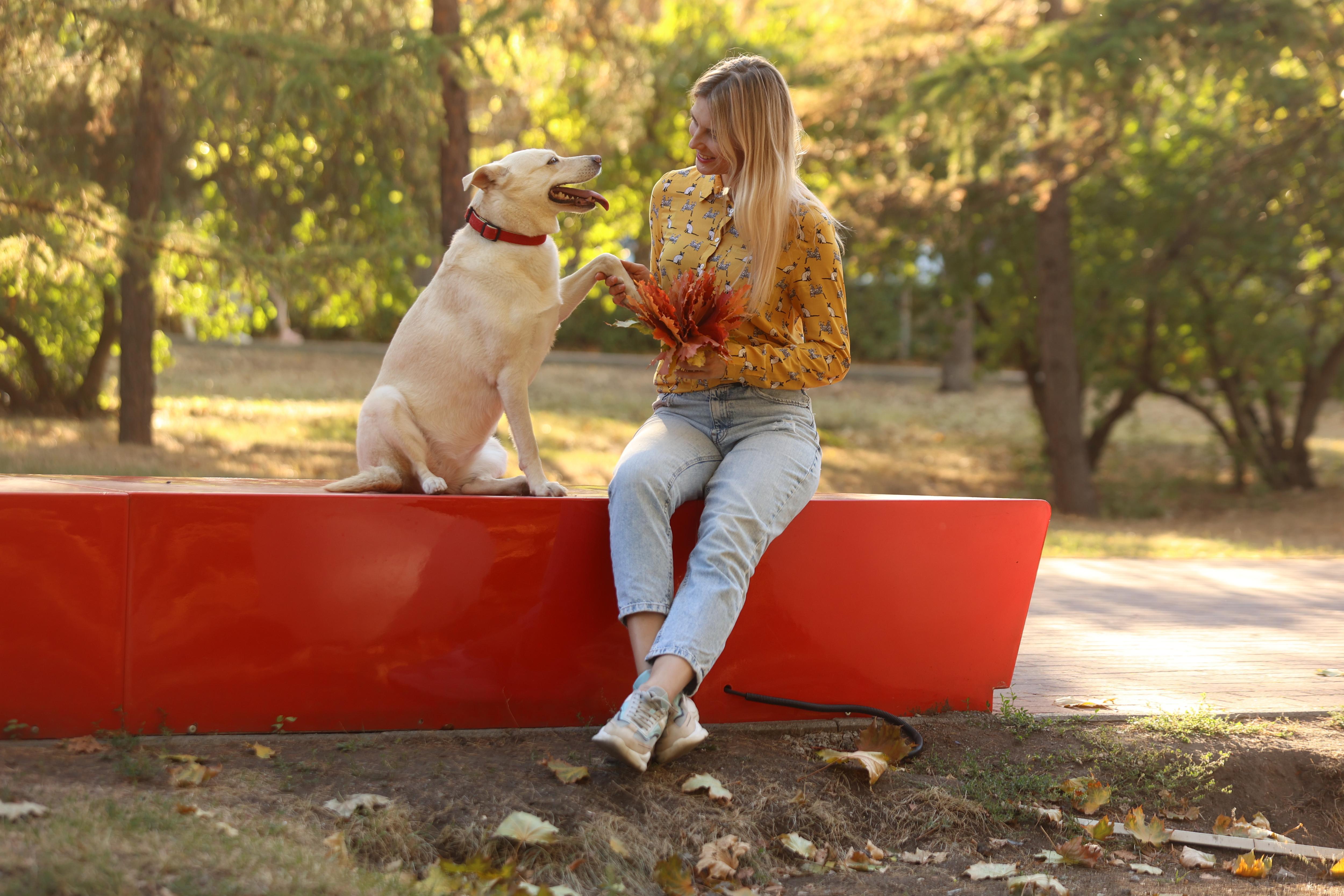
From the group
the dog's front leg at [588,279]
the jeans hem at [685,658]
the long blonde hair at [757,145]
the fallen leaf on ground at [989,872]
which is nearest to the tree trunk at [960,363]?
the long blonde hair at [757,145]

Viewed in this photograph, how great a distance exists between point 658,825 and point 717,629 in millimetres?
488

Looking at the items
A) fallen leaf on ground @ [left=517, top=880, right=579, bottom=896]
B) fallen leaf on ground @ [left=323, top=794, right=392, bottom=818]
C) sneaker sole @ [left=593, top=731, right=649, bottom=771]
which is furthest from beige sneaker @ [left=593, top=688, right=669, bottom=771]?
fallen leaf on ground @ [left=323, top=794, right=392, bottom=818]

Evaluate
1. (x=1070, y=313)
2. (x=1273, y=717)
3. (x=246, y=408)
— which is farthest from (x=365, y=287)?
(x=1273, y=717)

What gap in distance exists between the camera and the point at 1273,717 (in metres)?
3.62

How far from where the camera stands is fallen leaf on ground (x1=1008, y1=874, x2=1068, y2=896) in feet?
8.39

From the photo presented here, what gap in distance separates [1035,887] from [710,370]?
1.54m

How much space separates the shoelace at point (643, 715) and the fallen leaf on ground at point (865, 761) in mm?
630

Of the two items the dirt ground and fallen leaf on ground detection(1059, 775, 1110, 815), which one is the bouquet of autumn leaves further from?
fallen leaf on ground detection(1059, 775, 1110, 815)

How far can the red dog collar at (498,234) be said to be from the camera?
3078mm

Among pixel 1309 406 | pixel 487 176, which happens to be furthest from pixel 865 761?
pixel 1309 406

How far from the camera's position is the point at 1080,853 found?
9.06ft

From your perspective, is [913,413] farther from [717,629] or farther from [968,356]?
[717,629]

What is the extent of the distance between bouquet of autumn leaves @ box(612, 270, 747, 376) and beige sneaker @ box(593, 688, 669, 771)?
90 cm

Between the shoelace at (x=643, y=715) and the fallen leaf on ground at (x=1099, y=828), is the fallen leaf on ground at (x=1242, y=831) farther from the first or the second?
the shoelace at (x=643, y=715)
